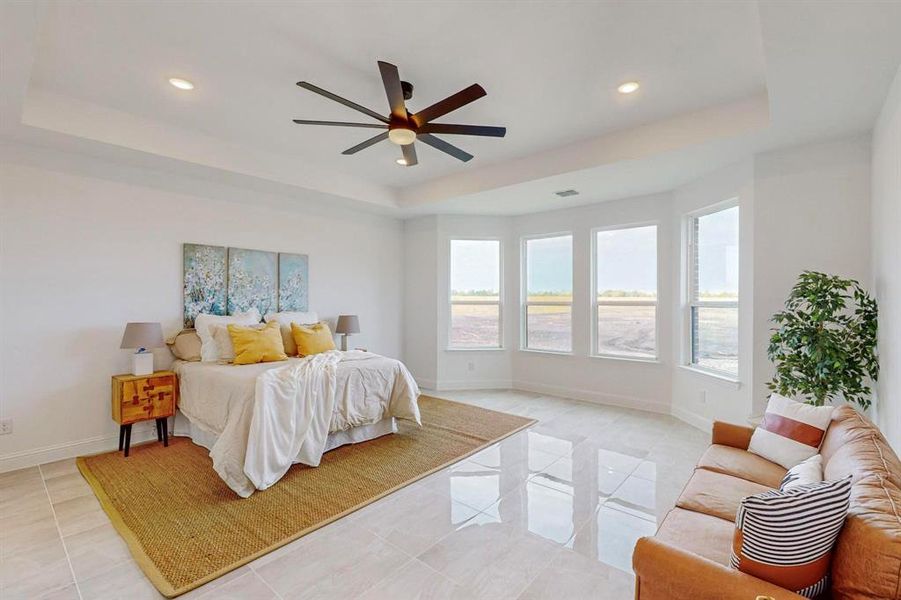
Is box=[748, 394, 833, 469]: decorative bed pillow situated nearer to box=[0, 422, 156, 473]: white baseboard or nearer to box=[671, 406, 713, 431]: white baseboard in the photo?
box=[671, 406, 713, 431]: white baseboard

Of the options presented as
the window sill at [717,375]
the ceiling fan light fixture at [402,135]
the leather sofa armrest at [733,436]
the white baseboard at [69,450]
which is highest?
the ceiling fan light fixture at [402,135]

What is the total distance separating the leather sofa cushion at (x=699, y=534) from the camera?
148 centimetres

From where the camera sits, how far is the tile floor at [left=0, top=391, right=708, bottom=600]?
74.9 inches

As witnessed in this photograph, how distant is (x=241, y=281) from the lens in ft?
14.7

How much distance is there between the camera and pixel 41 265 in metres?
3.34

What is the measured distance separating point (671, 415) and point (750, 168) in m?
2.74

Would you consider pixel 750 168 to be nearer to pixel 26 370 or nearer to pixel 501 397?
pixel 501 397

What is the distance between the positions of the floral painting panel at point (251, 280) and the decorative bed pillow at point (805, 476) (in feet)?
15.3

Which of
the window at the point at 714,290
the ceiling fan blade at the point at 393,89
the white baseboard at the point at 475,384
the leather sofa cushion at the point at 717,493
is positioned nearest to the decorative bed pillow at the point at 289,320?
the white baseboard at the point at 475,384

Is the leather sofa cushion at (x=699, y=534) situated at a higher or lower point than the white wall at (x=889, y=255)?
lower

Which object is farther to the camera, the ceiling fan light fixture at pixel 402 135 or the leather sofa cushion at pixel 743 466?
the ceiling fan light fixture at pixel 402 135

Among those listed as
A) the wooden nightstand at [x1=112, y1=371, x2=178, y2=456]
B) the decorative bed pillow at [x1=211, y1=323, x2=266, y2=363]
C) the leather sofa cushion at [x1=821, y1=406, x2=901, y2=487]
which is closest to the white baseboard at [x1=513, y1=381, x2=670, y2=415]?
the leather sofa cushion at [x1=821, y1=406, x2=901, y2=487]

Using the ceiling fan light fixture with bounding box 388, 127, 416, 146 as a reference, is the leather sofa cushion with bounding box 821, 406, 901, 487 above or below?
below

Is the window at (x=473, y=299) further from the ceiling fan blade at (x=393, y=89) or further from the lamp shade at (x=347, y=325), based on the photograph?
the ceiling fan blade at (x=393, y=89)
